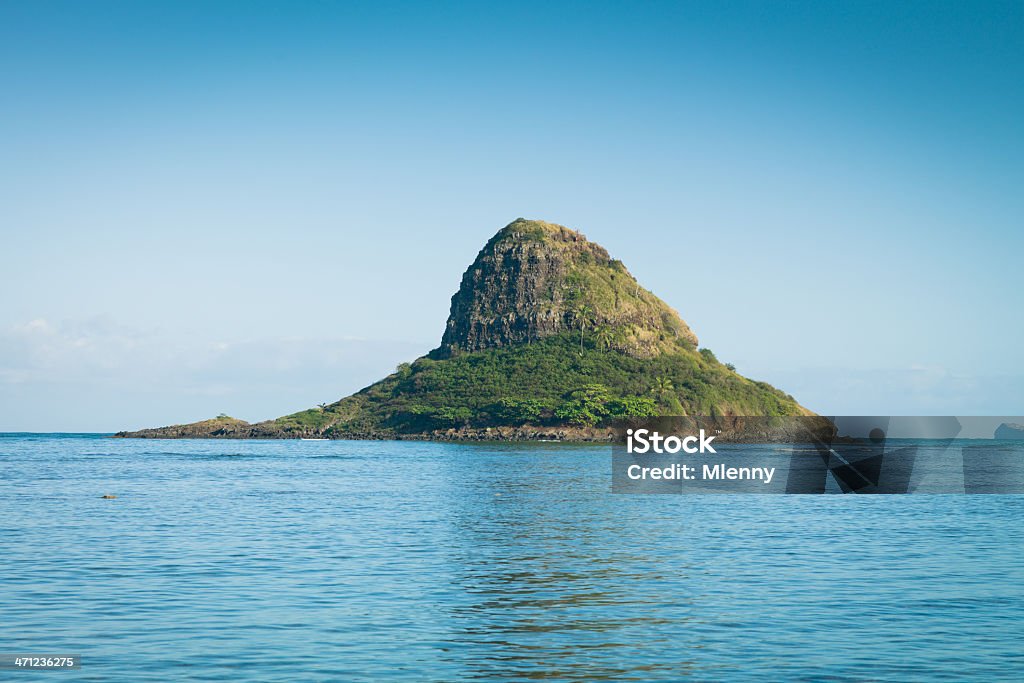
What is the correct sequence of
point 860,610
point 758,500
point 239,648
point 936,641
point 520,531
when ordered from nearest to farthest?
1. point 239,648
2. point 936,641
3. point 860,610
4. point 520,531
5. point 758,500

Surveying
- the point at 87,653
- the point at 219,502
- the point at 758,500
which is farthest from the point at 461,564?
the point at 758,500

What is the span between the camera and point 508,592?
28219 millimetres

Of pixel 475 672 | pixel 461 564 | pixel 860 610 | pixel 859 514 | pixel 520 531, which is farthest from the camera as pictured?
pixel 859 514

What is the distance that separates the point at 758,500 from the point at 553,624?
4463 cm

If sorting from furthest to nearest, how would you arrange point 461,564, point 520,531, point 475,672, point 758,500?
1. point 758,500
2. point 520,531
3. point 461,564
4. point 475,672

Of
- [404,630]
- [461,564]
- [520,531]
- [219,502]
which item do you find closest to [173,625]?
[404,630]

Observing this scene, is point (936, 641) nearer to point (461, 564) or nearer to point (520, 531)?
point (461, 564)

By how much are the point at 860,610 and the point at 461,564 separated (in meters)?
13.2

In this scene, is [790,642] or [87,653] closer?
[87,653]

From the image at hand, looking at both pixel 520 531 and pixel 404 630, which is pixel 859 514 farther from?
pixel 404 630

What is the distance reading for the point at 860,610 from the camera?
86.0 ft

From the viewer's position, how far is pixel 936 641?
22922 mm

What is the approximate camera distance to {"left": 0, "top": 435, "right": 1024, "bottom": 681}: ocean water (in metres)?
20.6

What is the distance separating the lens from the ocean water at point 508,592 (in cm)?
2064
